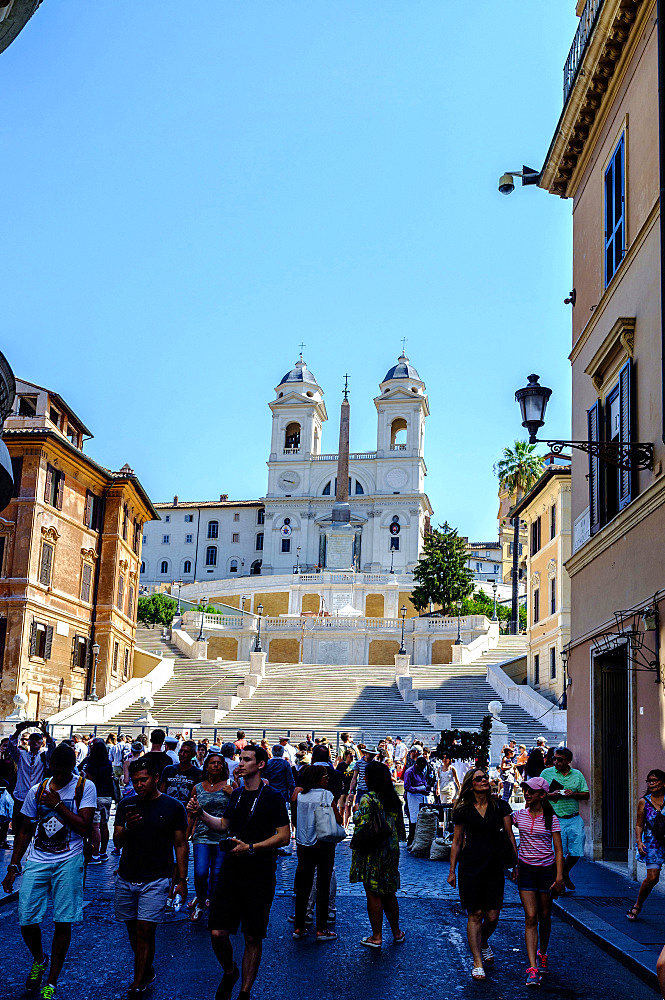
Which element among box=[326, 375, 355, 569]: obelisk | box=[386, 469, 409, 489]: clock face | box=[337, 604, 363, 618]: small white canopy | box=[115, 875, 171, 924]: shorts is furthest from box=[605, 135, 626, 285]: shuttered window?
box=[386, 469, 409, 489]: clock face

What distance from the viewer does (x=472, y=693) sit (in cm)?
4503

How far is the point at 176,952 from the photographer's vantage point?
8.76 m

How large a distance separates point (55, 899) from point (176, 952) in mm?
1847

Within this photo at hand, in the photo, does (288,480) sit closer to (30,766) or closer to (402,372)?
(402,372)

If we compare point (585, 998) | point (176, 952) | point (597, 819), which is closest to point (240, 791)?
point (176, 952)

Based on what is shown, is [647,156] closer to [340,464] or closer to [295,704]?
[295,704]

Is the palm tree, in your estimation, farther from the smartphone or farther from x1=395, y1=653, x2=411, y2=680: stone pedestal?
the smartphone

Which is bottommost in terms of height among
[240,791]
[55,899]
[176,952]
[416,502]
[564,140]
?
[176,952]

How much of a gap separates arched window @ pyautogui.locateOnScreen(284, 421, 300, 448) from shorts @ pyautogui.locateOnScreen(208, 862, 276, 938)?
320 feet

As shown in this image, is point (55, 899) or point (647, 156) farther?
point (647, 156)

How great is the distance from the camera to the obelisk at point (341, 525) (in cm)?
8956

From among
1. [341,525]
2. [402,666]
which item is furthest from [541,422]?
[341,525]

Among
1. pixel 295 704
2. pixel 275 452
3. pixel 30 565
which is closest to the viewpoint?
pixel 30 565

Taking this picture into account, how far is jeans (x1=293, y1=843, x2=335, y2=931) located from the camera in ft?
31.2
